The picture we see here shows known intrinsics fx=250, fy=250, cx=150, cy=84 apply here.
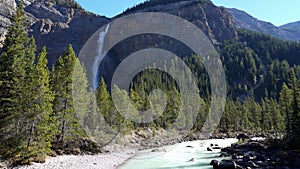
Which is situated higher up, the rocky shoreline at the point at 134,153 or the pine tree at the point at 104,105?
the pine tree at the point at 104,105

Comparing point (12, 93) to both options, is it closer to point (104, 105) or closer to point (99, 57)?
point (104, 105)

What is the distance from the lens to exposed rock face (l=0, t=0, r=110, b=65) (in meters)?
132

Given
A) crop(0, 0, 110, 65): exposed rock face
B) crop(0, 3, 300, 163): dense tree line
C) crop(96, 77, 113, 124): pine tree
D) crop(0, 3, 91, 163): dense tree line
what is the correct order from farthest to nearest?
1. crop(0, 0, 110, 65): exposed rock face
2. crop(96, 77, 113, 124): pine tree
3. crop(0, 3, 300, 163): dense tree line
4. crop(0, 3, 91, 163): dense tree line

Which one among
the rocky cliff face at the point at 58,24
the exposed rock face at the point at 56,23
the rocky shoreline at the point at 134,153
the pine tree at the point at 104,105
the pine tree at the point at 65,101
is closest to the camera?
the rocky shoreline at the point at 134,153

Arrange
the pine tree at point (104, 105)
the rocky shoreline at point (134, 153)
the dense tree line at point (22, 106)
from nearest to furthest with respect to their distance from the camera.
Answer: the dense tree line at point (22, 106) < the rocky shoreline at point (134, 153) < the pine tree at point (104, 105)

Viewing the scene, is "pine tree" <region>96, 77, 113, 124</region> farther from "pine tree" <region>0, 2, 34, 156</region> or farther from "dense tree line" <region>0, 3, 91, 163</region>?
"pine tree" <region>0, 2, 34, 156</region>

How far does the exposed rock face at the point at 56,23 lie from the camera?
131650mm

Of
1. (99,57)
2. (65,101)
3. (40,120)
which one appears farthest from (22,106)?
(99,57)

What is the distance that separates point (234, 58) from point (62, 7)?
390 feet

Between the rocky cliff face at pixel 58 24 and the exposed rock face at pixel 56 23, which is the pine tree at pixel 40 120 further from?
the exposed rock face at pixel 56 23

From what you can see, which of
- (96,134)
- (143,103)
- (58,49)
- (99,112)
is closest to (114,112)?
(99,112)

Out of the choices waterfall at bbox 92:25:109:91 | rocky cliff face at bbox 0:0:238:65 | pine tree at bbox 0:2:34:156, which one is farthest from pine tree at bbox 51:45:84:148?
rocky cliff face at bbox 0:0:238:65

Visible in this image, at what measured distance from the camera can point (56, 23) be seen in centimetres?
14775

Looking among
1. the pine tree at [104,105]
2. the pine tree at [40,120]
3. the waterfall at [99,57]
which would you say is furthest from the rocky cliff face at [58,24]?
the pine tree at [40,120]
